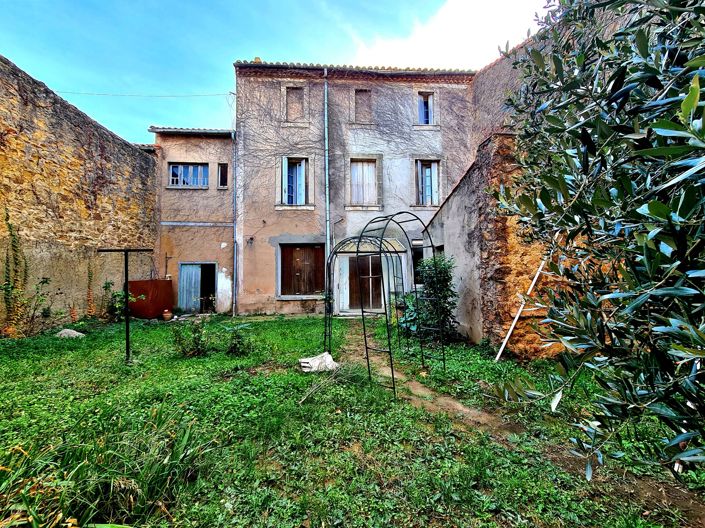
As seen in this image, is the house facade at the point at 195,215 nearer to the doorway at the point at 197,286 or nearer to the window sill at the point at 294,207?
the doorway at the point at 197,286

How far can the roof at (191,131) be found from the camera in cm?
915

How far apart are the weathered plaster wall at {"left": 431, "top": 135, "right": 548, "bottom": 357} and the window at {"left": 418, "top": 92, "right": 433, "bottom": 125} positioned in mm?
5782

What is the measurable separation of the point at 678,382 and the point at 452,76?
36.8 feet

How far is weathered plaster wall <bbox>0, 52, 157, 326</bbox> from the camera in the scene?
16.9ft

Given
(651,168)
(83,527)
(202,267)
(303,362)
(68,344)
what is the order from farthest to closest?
(202,267) → (68,344) → (303,362) → (83,527) → (651,168)

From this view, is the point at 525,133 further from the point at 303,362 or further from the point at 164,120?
the point at 164,120

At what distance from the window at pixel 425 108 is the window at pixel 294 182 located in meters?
4.15

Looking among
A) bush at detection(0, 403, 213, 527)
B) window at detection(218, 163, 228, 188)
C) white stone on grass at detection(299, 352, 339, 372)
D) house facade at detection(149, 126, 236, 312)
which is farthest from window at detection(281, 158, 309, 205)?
bush at detection(0, 403, 213, 527)

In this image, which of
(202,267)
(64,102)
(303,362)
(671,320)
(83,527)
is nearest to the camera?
(671,320)

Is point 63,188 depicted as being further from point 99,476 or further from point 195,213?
point 99,476

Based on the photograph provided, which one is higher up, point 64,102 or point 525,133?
point 64,102

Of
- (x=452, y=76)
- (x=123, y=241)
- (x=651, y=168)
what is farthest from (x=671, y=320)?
(x=452, y=76)

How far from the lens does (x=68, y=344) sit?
468cm

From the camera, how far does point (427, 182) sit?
958cm
